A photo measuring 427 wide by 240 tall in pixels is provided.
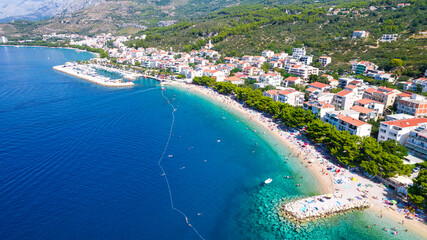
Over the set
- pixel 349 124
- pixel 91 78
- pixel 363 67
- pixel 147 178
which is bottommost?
pixel 147 178

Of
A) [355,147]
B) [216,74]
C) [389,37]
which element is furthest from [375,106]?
[389,37]

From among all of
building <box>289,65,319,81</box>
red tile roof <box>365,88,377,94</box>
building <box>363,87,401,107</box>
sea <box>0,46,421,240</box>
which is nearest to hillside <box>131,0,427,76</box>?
building <box>289,65,319,81</box>

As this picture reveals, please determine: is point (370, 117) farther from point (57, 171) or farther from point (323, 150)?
point (57, 171)

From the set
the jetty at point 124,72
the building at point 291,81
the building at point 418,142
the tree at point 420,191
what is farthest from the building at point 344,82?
the jetty at point 124,72

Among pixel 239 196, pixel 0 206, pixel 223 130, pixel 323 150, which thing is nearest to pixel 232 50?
pixel 223 130

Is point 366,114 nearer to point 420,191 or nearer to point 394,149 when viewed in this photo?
point 394,149

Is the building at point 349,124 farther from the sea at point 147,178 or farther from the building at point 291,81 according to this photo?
the building at point 291,81
